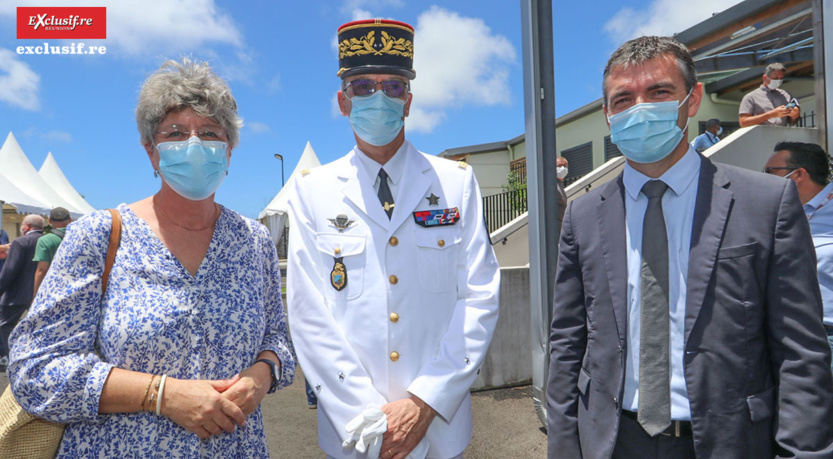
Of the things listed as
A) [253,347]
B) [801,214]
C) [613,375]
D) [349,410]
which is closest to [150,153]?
[253,347]

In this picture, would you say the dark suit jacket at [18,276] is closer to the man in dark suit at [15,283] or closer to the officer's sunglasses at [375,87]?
the man in dark suit at [15,283]

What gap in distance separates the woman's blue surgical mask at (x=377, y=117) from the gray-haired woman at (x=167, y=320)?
500 millimetres

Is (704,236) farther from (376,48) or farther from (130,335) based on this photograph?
(130,335)

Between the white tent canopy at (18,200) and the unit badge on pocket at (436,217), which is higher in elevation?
the white tent canopy at (18,200)

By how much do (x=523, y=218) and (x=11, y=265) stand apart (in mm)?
7150

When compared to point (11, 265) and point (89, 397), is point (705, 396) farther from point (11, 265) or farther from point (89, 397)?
point (11, 265)

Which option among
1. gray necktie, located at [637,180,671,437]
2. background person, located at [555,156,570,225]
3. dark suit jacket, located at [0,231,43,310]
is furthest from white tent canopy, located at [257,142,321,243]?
gray necktie, located at [637,180,671,437]

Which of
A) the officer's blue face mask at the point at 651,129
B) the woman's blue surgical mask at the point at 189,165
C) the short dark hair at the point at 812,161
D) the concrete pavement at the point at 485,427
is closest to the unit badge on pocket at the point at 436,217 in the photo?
the officer's blue face mask at the point at 651,129

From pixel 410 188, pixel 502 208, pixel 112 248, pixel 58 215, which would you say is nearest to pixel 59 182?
pixel 58 215

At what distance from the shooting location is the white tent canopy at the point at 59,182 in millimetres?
19734

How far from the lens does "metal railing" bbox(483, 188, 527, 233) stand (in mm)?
11602

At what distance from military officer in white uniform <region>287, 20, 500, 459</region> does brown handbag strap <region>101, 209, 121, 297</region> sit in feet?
2.08

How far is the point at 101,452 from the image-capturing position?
158 centimetres

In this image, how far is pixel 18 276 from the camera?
6.76 meters
